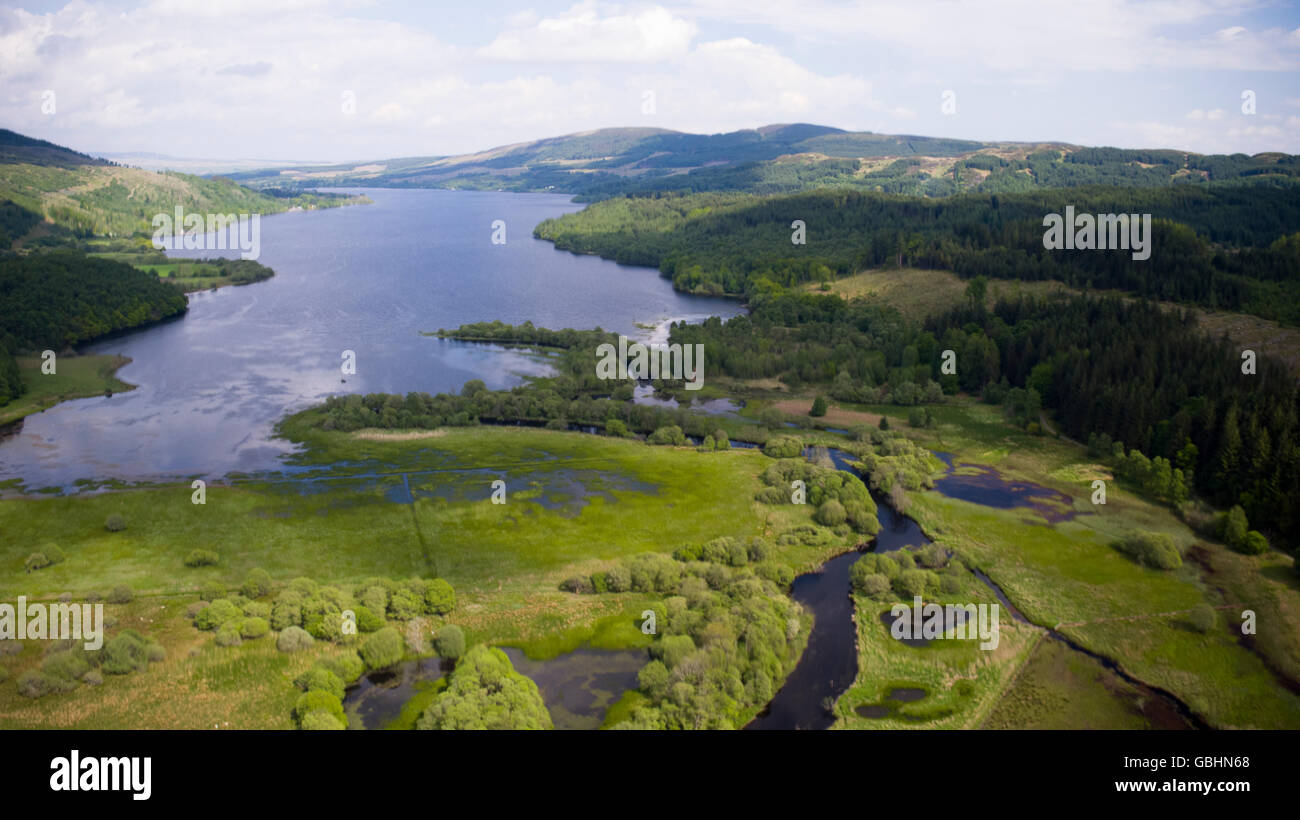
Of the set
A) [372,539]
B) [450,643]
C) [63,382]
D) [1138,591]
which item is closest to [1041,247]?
[1138,591]

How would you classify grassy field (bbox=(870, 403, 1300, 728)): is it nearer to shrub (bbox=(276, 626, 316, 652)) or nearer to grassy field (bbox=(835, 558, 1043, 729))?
grassy field (bbox=(835, 558, 1043, 729))

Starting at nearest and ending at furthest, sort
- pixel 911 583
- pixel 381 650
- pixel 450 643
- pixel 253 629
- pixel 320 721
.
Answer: pixel 320 721 → pixel 381 650 → pixel 450 643 → pixel 253 629 → pixel 911 583

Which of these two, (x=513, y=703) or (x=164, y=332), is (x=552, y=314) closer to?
(x=164, y=332)

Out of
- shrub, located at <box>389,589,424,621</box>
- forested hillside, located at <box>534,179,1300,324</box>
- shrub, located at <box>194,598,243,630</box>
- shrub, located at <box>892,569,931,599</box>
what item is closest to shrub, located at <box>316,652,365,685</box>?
shrub, located at <box>389,589,424,621</box>

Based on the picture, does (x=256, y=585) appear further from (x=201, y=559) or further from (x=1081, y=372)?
(x=1081, y=372)

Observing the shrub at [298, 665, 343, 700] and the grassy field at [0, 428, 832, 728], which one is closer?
the shrub at [298, 665, 343, 700]
